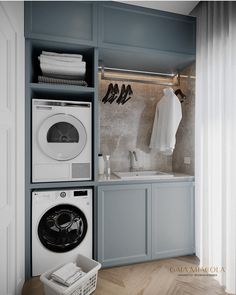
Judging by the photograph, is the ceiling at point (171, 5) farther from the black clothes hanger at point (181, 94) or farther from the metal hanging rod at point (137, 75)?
the black clothes hanger at point (181, 94)

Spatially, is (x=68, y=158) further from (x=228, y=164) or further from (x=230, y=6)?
(x=230, y=6)

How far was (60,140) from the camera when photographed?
206cm

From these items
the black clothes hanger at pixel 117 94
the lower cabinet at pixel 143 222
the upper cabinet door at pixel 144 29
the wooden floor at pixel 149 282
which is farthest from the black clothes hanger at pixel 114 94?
the wooden floor at pixel 149 282

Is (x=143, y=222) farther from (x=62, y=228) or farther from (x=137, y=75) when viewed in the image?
(x=137, y=75)

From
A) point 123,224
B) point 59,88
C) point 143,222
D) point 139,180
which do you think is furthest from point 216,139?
point 59,88

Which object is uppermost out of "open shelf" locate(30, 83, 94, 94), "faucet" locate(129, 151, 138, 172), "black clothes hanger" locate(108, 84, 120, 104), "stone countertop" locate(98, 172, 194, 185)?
"black clothes hanger" locate(108, 84, 120, 104)

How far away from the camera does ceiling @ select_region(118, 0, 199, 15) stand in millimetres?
2191

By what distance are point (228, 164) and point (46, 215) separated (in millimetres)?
1778

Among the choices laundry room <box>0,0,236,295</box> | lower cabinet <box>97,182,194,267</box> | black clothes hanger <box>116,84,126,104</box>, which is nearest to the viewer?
laundry room <box>0,0,236,295</box>

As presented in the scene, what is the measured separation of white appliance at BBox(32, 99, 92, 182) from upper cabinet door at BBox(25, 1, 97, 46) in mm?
629

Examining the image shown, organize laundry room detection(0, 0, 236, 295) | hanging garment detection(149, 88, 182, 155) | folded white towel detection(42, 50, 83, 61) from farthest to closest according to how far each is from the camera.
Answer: hanging garment detection(149, 88, 182, 155) < folded white towel detection(42, 50, 83, 61) < laundry room detection(0, 0, 236, 295)

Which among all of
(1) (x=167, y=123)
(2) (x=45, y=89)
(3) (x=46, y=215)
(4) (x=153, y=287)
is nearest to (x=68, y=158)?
(3) (x=46, y=215)

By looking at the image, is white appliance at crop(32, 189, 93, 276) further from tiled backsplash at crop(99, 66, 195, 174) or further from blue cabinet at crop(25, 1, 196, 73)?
blue cabinet at crop(25, 1, 196, 73)

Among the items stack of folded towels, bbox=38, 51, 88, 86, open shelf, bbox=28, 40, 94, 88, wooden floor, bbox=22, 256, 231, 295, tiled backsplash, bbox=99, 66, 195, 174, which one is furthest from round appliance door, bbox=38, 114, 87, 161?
wooden floor, bbox=22, 256, 231, 295
